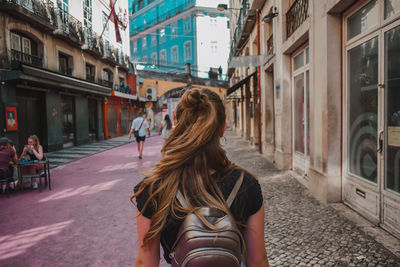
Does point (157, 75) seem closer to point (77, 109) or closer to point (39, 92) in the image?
point (77, 109)

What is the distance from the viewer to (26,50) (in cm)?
1301

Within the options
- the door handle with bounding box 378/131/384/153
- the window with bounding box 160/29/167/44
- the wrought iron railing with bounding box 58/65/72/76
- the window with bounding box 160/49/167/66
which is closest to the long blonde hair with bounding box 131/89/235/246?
the door handle with bounding box 378/131/384/153

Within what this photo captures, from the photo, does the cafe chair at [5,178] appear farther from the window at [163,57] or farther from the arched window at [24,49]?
the window at [163,57]

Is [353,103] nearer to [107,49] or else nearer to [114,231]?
[114,231]

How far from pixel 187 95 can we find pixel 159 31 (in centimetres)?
4346

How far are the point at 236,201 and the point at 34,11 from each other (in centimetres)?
1476

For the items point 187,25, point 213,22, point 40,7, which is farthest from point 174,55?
point 40,7


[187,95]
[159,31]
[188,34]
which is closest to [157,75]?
[188,34]

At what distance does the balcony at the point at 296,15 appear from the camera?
6363mm

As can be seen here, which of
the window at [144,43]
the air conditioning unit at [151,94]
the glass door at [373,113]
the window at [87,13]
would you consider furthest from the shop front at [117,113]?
the window at [144,43]

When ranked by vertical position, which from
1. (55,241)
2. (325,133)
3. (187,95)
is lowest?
(55,241)

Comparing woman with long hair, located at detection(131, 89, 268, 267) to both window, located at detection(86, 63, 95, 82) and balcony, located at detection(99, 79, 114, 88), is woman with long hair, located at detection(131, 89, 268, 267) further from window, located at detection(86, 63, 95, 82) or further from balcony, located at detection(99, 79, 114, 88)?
balcony, located at detection(99, 79, 114, 88)

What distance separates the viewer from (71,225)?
14.0 feet

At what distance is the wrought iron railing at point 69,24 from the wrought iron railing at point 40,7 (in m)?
0.56
